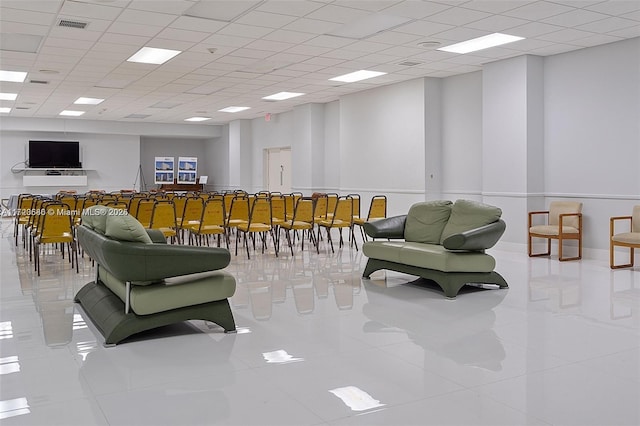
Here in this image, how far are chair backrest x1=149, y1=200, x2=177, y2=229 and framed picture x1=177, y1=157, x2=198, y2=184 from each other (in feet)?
44.9

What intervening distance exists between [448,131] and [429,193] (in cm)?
124

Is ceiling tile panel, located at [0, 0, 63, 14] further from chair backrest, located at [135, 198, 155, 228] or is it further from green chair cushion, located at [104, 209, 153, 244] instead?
green chair cushion, located at [104, 209, 153, 244]

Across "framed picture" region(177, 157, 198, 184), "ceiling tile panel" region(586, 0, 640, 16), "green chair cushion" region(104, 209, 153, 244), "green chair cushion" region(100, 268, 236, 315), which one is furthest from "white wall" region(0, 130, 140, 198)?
"ceiling tile panel" region(586, 0, 640, 16)

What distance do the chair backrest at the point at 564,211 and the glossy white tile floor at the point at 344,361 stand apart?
2.59 metres

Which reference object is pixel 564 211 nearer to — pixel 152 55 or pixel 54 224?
pixel 152 55

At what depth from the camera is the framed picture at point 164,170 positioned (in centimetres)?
2128

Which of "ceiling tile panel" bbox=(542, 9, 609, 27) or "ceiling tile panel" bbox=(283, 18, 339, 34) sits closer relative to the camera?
"ceiling tile panel" bbox=(542, 9, 609, 27)

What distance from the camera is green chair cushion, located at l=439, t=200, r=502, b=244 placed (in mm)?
6039

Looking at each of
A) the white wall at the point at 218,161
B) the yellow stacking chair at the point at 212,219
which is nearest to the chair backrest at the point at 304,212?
the yellow stacking chair at the point at 212,219

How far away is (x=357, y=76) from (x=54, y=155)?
40.1 feet

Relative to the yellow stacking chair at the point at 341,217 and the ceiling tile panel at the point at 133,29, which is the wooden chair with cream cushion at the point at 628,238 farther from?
the ceiling tile panel at the point at 133,29

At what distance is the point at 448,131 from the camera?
11.2m

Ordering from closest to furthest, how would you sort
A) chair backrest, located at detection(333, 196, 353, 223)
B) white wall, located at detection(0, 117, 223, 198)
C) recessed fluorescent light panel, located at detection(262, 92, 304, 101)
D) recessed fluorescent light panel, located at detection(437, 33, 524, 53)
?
recessed fluorescent light panel, located at detection(437, 33, 524, 53) < chair backrest, located at detection(333, 196, 353, 223) < recessed fluorescent light panel, located at detection(262, 92, 304, 101) < white wall, located at detection(0, 117, 223, 198)

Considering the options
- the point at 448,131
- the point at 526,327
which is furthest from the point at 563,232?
the point at 526,327
